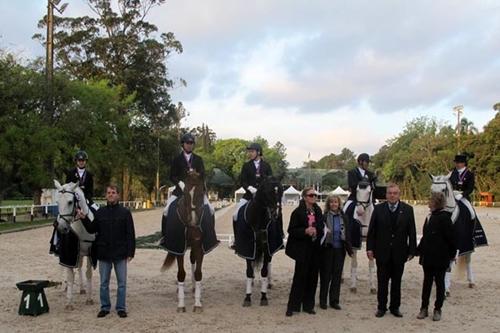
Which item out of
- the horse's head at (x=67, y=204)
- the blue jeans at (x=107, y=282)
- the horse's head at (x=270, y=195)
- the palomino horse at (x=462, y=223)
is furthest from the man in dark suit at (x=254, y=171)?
the palomino horse at (x=462, y=223)

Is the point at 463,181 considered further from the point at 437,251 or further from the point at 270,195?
the point at 270,195

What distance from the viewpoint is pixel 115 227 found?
782cm

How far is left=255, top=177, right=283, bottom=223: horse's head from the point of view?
8.02 meters

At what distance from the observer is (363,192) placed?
31.1 feet

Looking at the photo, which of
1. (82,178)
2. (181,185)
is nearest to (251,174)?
(181,185)

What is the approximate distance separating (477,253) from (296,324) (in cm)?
1052

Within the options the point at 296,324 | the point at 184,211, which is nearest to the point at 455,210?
the point at 296,324

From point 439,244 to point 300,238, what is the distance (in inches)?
75.1

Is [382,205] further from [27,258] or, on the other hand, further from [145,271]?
[27,258]

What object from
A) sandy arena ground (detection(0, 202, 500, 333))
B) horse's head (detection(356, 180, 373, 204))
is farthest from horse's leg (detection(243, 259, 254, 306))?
horse's head (detection(356, 180, 373, 204))

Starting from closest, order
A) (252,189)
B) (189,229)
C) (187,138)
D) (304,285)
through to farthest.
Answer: (304,285) < (189,229) < (187,138) < (252,189)

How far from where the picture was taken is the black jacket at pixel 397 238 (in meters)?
7.58

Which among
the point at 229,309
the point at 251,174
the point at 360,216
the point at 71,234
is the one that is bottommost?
the point at 229,309

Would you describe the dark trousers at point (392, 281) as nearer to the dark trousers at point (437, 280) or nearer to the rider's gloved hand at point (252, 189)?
the dark trousers at point (437, 280)
